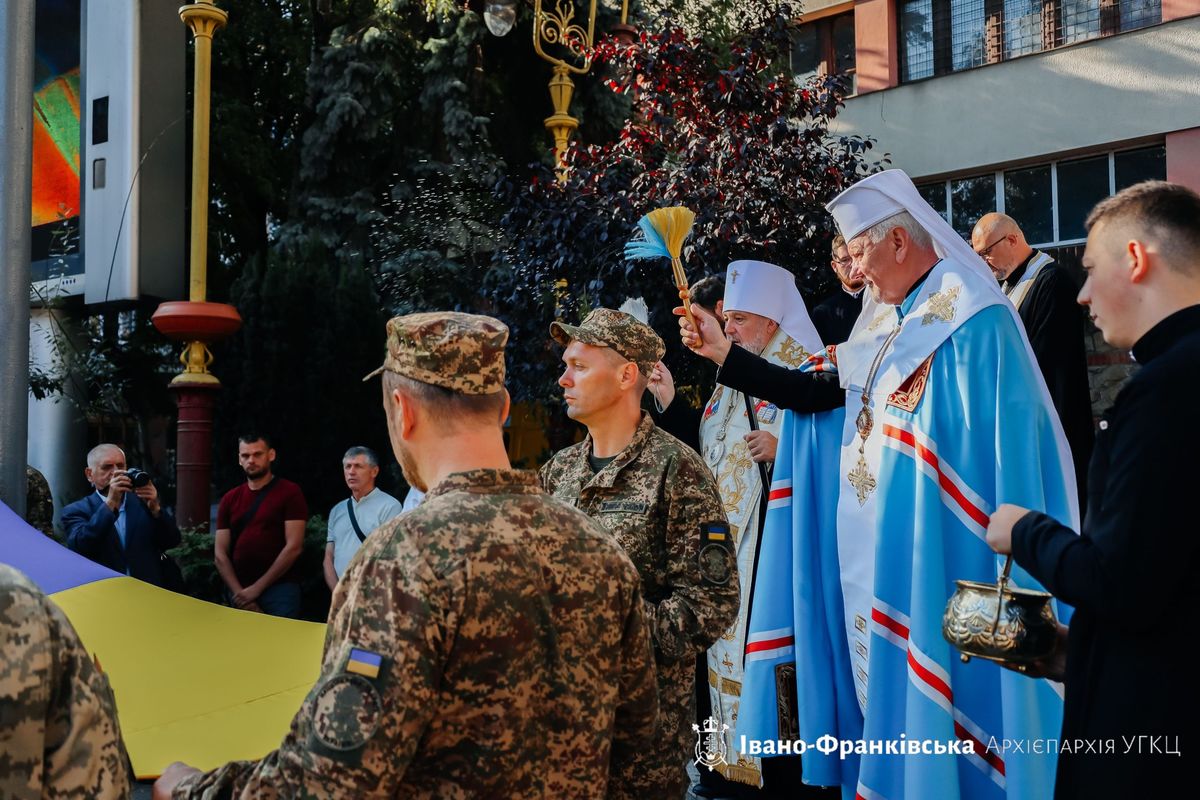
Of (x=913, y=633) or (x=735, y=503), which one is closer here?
(x=913, y=633)

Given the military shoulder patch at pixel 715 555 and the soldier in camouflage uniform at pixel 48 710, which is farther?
the military shoulder patch at pixel 715 555

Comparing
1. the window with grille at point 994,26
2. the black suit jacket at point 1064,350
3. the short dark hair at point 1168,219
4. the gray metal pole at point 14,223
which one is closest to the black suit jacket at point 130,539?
the gray metal pole at point 14,223

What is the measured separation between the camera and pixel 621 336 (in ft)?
12.0

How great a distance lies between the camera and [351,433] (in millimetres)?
11562

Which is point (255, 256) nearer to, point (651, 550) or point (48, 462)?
point (48, 462)

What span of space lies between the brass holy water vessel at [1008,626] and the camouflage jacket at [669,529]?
874 millimetres

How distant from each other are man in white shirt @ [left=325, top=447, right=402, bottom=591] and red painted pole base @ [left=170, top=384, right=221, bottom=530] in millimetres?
2623

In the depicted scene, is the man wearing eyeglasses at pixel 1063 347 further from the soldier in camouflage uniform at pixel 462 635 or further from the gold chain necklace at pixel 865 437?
the soldier in camouflage uniform at pixel 462 635

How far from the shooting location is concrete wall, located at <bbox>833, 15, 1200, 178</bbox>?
12.3m

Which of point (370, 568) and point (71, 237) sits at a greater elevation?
point (71, 237)

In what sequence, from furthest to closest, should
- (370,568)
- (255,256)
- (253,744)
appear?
1. (255,256)
2. (253,744)
3. (370,568)

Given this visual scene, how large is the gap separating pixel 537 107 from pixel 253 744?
13.0 m

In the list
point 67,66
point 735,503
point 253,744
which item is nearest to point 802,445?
point 735,503

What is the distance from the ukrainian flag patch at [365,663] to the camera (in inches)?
73.2
